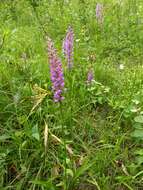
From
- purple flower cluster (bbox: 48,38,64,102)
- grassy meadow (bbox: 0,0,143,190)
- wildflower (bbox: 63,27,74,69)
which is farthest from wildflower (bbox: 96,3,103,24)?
purple flower cluster (bbox: 48,38,64,102)

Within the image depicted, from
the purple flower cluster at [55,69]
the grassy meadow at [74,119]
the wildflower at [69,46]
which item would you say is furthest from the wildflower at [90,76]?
the purple flower cluster at [55,69]

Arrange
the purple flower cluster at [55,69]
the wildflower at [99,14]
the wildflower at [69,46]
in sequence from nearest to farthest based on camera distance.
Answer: the purple flower cluster at [55,69]
the wildflower at [69,46]
the wildflower at [99,14]

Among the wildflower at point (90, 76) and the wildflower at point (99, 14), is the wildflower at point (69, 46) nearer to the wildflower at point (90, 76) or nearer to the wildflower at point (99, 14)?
the wildflower at point (90, 76)

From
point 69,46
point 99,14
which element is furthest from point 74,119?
point 99,14

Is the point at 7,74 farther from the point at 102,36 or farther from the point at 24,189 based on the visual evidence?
the point at 102,36

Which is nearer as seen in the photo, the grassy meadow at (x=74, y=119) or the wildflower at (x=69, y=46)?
the grassy meadow at (x=74, y=119)

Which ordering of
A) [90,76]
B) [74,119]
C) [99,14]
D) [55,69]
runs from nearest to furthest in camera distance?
[55,69] < [74,119] < [90,76] < [99,14]

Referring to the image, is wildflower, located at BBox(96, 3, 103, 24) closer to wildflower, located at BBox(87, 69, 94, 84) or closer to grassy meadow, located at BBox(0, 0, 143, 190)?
grassy meadow, located at BBox(0, 0, 143, 190)

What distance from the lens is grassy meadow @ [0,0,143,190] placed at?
121 inches

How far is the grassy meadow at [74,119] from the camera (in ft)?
10.1

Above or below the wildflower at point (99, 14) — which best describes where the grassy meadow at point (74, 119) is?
below

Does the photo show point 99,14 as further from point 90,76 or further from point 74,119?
point 74,119

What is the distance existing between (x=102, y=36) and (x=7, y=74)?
5.14 feet

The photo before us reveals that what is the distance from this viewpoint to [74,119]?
11.2ft
